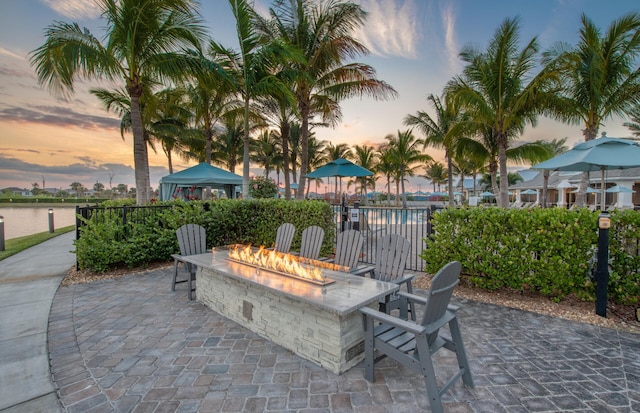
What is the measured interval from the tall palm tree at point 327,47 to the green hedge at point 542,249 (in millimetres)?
6503

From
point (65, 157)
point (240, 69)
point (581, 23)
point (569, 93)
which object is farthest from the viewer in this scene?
point (65, 157)

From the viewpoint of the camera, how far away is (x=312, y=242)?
14.3 feet

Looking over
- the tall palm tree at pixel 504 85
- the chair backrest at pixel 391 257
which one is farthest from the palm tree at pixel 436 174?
the chair backrest at pixel 391 257

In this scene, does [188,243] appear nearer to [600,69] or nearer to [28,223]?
[600,69]

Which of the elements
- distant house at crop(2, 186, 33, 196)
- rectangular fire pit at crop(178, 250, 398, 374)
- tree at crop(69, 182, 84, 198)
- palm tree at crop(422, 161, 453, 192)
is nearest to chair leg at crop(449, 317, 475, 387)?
rectangular fire pit at crop(178, 250, 398, 374)

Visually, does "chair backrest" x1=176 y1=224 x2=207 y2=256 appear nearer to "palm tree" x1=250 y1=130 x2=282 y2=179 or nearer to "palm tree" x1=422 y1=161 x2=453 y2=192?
"palm tree" x1=250 y1=130 x2=282 y2=179

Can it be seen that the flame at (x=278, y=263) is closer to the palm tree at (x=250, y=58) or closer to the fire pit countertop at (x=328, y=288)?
the fire pit countertop at (x=328, y=288)

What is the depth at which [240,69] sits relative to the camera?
Result: 8125mm

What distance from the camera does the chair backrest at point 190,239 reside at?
4492 mm

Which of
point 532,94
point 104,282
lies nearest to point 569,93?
point 532,94

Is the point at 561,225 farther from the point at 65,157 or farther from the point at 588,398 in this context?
the point at 65,157

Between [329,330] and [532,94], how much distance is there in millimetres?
11199

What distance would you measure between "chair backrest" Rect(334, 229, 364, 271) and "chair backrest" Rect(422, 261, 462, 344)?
1.80 meters

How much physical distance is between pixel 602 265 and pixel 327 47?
8941 millimetres
